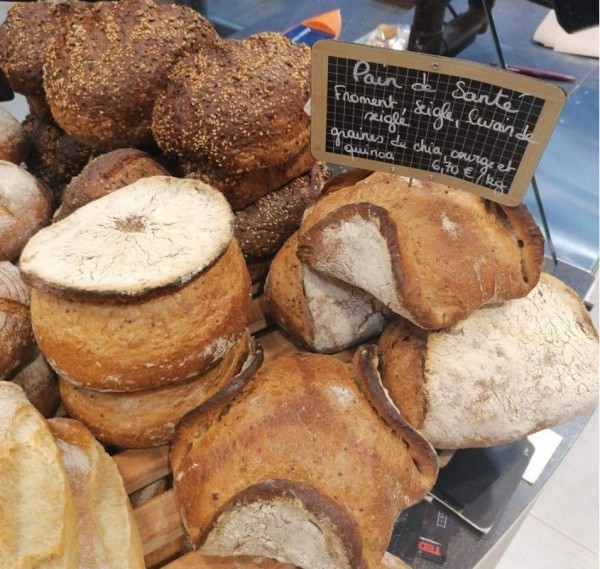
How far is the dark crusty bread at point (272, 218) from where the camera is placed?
1568 mm

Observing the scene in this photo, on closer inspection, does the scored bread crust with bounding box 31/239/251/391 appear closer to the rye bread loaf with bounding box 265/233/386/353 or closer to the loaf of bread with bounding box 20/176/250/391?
the loaf of bread with bounding box 20/176/250/391

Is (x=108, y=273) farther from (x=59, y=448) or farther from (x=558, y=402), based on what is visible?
(x=558, y=402)

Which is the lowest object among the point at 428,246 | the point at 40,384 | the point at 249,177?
the point at 40,384

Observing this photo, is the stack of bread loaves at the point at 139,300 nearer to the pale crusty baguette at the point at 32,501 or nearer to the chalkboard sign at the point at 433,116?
the pale crusty baguette at the point at 32,501

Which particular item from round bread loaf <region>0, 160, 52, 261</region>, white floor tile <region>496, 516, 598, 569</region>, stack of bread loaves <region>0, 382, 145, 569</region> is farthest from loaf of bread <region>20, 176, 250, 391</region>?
white floor tile <region>496, 516, 598, 569</region>

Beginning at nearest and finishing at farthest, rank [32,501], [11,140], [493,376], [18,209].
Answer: [32,501] → [493,376] → [18,209] → [11,140]

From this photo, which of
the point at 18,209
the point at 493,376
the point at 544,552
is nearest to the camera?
the point at 493,376

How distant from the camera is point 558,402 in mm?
1207

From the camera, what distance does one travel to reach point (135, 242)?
1093 mm

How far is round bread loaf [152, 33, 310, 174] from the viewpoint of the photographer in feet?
4.39

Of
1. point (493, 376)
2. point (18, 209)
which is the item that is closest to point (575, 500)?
point (493, 376)

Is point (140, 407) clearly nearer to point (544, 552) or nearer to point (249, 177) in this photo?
point (249, 177)

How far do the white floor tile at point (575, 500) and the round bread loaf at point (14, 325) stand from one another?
1.89 metres

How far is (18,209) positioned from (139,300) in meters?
0.65
